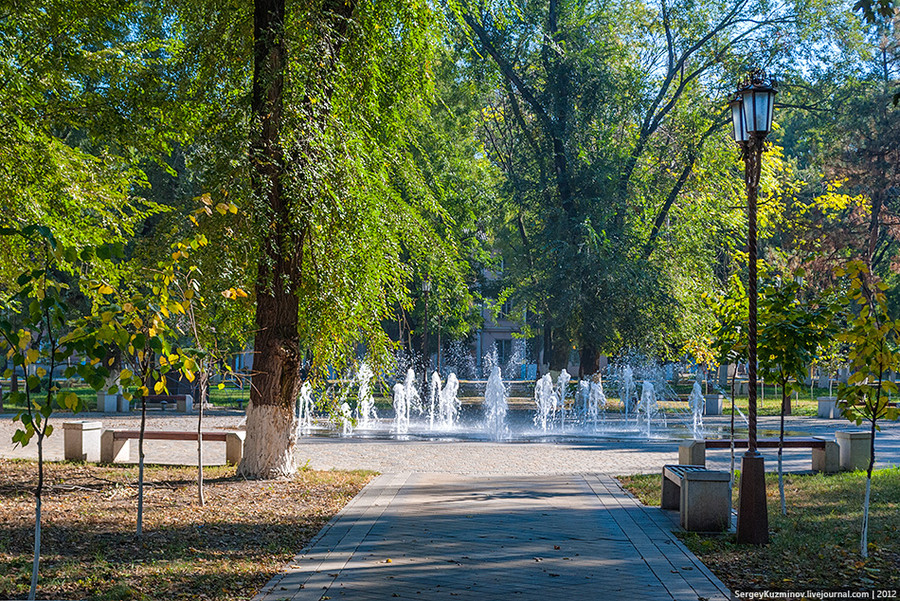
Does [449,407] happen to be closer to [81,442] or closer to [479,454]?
[479,454]

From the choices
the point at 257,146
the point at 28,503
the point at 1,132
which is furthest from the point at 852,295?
the point at 1,132

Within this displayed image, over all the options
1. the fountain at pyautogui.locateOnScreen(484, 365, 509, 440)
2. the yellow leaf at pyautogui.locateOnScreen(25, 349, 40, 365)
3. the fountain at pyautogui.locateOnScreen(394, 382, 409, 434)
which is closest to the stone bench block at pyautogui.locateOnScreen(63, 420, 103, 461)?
the fountain at pyautogui.locateOnScreen(394, 382, 409, 434)

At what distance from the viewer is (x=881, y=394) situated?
717 cm

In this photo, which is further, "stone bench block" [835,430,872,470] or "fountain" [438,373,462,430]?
"fountain" [438,373,462,430]

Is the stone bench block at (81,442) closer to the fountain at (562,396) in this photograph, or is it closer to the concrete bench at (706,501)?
the concrete bench at (706,501)

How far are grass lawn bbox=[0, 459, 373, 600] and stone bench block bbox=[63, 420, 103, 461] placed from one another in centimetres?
89

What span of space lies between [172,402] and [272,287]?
59.4 feet

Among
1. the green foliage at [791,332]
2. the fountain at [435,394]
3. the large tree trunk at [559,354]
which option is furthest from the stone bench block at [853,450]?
the large tree trunk at [559,354]

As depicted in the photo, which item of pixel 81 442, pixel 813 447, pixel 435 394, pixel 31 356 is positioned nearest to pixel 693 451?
pixel 813 447

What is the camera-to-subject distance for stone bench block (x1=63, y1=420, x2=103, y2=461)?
42.9 feet

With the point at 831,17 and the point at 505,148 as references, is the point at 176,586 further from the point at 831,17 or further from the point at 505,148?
the point at 505,148

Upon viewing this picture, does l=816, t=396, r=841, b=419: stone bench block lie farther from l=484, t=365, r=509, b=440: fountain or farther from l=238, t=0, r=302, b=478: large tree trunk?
l=238, t=0, r=302, b=478: large tree trunk

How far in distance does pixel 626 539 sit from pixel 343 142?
5.74 m

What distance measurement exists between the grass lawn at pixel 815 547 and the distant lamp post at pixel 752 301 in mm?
209
